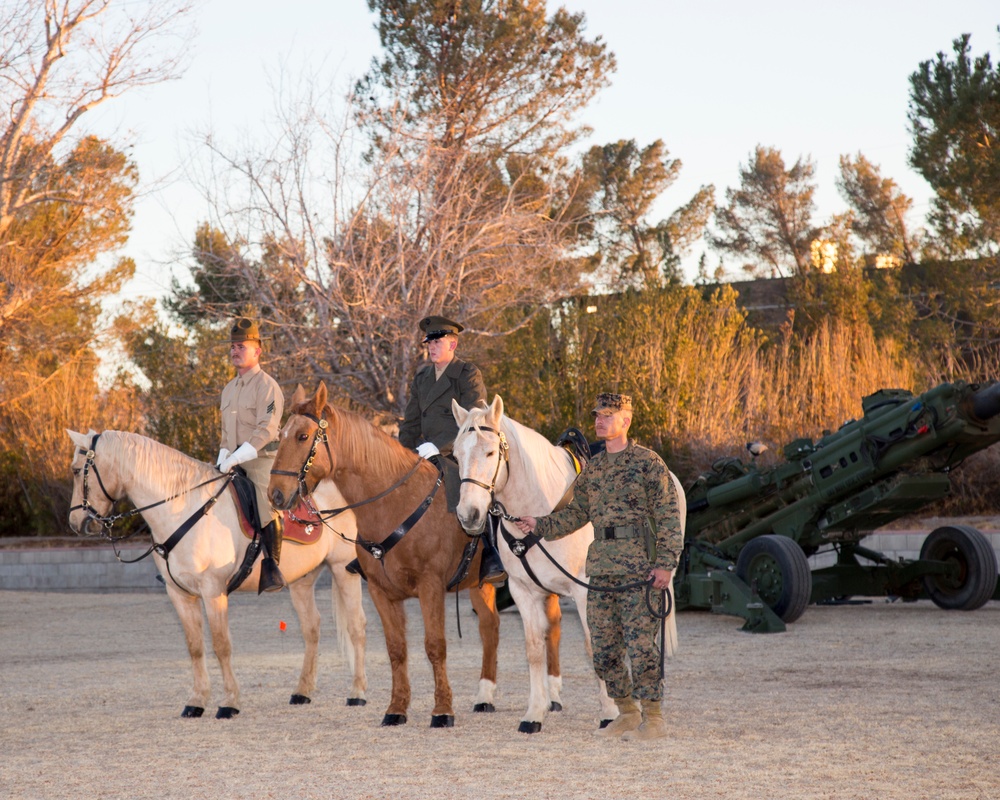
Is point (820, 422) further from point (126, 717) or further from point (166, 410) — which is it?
point (126, 717)

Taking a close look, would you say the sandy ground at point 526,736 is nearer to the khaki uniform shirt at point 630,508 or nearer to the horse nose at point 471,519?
the khaki uniform shirt at point 630,508

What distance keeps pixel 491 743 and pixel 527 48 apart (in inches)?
848

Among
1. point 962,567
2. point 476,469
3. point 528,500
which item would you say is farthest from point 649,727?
point 962,567

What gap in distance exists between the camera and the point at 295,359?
64.8ft

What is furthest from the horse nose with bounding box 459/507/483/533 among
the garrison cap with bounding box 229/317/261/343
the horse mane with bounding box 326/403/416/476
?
the garrison cap with bounding box 229/317/261/343

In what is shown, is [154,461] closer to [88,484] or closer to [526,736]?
[88,484]

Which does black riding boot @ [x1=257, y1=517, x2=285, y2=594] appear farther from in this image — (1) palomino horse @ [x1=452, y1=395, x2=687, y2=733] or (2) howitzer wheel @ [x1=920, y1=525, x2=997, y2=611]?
(2) howitzer wheel @ [x1=920, y1=525, x2=997, y2=611]

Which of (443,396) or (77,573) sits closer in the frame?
(443,396)

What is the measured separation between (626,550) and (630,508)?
0.69 feet

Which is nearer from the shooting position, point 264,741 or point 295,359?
point 264,741

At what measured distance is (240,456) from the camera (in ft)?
24.6

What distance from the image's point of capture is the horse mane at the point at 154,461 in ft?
24.6

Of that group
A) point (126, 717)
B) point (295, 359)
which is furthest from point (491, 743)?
point (295, 359)

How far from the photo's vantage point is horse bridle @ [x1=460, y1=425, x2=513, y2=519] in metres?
6.11
